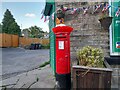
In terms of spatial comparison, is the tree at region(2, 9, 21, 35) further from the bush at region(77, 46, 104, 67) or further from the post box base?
the bush at region(77, 46, 104, 67)

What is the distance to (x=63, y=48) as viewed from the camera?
3174 millimetres

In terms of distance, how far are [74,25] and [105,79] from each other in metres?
1.58

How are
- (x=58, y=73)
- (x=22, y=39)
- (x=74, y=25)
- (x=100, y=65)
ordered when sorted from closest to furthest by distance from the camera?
1. (x=100, y=65)
2. (x=58, y=73)
3. (x=74, y=25)
4. (x=22, y=39)

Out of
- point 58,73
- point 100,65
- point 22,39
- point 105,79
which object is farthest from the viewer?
point 22,39

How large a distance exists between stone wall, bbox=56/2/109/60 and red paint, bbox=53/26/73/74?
22.2 inches

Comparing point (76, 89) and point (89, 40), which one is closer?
point (76, 89)

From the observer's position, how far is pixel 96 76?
2.72 meters

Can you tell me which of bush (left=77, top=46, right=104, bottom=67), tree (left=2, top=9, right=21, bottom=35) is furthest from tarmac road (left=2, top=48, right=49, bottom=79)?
tree (left=2, top=9, right=21, bottom=35)

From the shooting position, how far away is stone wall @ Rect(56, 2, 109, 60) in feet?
12.4

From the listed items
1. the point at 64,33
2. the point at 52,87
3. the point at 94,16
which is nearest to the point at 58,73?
the point at 52,87

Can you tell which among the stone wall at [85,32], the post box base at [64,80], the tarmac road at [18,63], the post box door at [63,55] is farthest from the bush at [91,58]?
the tarmac road at [18,63]

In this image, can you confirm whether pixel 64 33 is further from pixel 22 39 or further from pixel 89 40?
pixel 22 39

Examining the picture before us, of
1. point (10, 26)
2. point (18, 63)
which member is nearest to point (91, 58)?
point (18, 63)

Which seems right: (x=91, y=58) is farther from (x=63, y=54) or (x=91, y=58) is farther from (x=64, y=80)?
(x=64, y=80)
